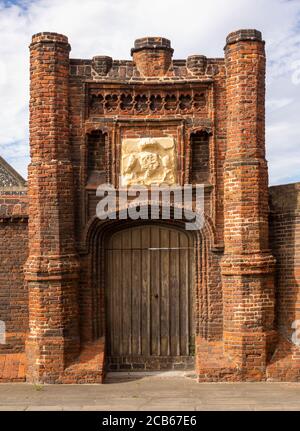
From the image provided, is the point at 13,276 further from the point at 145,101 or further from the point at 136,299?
the point at 145,101

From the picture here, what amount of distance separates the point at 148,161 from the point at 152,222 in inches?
47.5

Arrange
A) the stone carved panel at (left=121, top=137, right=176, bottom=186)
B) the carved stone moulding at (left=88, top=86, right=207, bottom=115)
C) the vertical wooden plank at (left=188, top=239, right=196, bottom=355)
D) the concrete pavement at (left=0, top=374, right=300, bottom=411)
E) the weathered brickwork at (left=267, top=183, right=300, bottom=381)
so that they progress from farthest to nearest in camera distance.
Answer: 1. the vertical wooden plank at (left=188, top=239, right=196, bottom=355)
2. the carved stone moulding at (left=88, top=86, right=207, bottom=115)
3. the stone carved panel at (left=121, top=137, right=176, bottom=186)
4. the weathered brickwork at (left=267, top=183, right=300, bottom=381)
5. the concrete pavement at (left=0, top=374, right=300, bottom=411)

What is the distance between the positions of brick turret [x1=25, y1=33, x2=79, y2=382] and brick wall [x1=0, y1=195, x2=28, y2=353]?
0.48 metres

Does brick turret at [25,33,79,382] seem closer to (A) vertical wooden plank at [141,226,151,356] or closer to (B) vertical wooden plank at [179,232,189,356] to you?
(A) vertical wooden plank at [141,226,151,356]

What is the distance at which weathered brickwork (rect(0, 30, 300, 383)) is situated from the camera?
9.13 m

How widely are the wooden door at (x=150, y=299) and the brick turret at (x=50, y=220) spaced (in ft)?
3.02

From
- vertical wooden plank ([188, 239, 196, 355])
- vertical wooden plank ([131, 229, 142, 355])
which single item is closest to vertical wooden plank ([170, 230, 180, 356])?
vertical wooden plank ([188, 239, 196, 355])

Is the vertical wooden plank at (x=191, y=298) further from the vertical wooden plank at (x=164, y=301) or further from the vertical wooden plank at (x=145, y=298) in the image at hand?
the vertical wooden plank at (x=145, y=298)

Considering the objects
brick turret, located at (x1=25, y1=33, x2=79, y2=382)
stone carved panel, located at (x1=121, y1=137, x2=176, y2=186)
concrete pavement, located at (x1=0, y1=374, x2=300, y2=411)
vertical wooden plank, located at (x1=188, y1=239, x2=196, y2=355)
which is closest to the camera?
concrete pavement, located at (x1=0, y1=374, x2=300, y2=411)

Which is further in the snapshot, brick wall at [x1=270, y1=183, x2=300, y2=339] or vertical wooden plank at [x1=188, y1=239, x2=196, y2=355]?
vertical wooden plank at [x1=188, y1=239, x2=196, y2=355]

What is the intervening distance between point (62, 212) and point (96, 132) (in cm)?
167

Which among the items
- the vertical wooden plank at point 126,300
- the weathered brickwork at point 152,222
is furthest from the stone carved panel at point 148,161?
the vertical wooden plank at point 126,300

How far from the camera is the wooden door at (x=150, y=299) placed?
9.91 meters

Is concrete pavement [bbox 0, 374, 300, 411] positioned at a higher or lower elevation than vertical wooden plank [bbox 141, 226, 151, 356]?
lower
